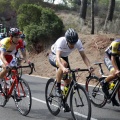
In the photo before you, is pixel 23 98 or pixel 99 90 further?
pixel 99 90

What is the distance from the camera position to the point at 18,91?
7559mm

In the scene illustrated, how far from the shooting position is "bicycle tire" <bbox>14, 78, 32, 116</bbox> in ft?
23.8

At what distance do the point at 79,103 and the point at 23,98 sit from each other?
1755 millimetres

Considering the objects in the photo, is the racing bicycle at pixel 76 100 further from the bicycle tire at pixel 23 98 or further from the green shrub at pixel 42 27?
the green shrub at pixel 42 27

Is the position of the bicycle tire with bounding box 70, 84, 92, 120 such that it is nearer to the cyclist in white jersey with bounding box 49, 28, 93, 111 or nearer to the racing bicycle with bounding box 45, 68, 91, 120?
the racing bicycle with bounding box 45, 68, 91, 120

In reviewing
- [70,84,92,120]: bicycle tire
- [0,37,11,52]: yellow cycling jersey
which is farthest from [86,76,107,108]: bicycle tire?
[0,37,11,52]: yellow cycling jersey

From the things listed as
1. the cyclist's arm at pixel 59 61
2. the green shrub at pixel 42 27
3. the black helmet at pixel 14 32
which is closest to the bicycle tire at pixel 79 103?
the cyclist's arm at pixel 59 61

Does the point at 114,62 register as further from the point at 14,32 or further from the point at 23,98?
the point at 14,32

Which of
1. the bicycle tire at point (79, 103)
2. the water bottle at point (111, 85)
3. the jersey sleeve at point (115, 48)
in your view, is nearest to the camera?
the bicycle tire at point (79, 103)

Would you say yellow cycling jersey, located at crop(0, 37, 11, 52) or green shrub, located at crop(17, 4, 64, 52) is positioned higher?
yellow cycling jersey, located at crop(0, 37, 11, 52)

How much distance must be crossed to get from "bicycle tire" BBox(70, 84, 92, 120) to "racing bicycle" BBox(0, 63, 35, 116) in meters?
1.21

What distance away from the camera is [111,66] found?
7766 mm

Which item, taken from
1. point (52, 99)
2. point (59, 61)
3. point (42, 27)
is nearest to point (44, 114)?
point (52, 99)

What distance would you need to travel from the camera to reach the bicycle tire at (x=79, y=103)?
6.04 m
